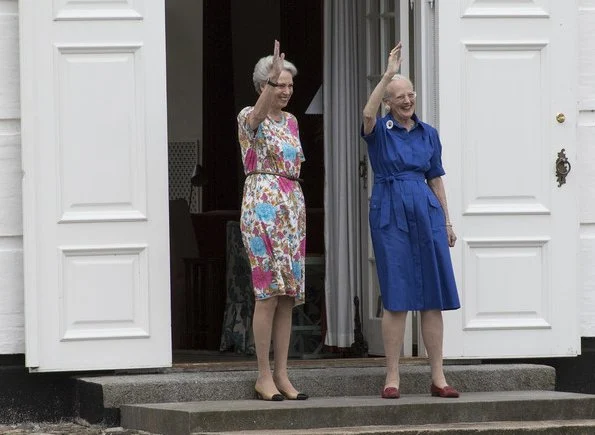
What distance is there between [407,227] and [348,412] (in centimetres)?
89

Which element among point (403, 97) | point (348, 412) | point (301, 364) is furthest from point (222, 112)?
point (348, 412)

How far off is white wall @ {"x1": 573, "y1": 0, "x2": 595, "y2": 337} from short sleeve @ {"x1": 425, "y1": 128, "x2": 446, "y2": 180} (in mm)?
959

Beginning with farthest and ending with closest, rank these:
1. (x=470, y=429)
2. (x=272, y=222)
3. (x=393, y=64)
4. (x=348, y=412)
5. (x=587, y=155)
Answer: (x=587, y=155) < (x=272, y=222) < (x=393, y=64) < (x=348, y=412) < (x=470, y=429)

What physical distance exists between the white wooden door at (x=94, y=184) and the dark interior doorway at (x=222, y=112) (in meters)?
2.69

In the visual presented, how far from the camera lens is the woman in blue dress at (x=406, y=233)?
664cm

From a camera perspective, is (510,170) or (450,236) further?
(510,170)

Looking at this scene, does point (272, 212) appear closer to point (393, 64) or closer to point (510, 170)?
point (393, 64)

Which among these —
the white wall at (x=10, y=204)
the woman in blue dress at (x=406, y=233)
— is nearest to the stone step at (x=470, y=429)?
the woman in blue dress at (x=406, y=233)

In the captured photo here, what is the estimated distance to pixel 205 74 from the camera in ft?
36.7

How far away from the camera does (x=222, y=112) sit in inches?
436

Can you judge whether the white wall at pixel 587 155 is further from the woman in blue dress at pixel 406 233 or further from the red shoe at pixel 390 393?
the red shoe at pixel 390 393

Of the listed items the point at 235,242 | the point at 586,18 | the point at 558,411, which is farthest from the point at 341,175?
the point at 558,411

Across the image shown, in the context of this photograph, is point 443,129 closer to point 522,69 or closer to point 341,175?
point 522,69

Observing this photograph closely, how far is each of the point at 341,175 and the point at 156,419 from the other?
2.45 meters
